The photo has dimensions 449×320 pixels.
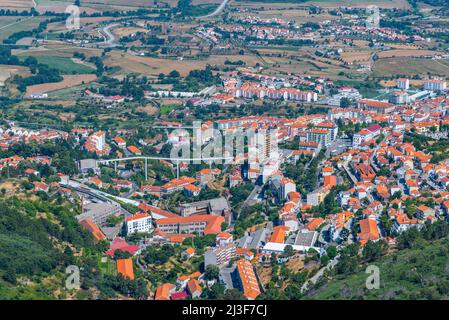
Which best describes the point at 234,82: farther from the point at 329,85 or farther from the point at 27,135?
the point at 27,135

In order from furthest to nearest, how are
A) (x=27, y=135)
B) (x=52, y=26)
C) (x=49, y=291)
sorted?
(x=52, y=26), (x=27, y=135), (x=49, y=291)

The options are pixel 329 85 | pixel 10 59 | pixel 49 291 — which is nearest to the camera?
pixel 49 291

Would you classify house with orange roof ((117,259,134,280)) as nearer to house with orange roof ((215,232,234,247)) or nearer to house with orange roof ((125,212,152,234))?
house with orange roof ((215,232,234,247))

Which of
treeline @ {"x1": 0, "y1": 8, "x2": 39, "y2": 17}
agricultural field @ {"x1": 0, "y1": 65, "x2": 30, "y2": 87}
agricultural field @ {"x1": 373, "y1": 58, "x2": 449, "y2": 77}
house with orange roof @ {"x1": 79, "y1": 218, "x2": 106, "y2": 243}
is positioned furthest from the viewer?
treeline @ {"x1": 0, "y1": 8, "x2": 39, "y2": 17}

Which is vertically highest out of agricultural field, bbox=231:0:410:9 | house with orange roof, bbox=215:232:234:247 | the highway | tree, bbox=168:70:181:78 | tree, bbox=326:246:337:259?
tree, bbox=326:246:337:259


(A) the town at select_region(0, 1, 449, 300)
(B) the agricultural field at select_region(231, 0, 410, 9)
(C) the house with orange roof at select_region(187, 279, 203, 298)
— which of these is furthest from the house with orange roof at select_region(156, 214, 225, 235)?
(B) the agricultural field at select_region(231, 0, 410, 9)

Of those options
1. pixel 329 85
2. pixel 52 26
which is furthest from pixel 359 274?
pixel 52 26
